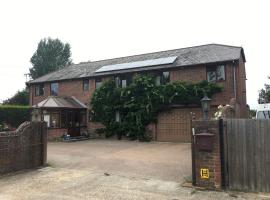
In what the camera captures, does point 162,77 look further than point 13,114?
No

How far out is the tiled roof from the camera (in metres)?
19.5

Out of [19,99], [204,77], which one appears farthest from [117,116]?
[19,99]

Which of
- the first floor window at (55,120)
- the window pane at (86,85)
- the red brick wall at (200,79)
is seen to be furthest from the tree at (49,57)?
the first floor window at (55,120)

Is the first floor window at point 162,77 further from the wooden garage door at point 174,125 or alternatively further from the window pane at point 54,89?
the window pane at point 54,89

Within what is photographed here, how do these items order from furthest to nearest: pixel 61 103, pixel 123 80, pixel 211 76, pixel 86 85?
pixel 86 85 < pixel 123 80 < pixel 61 103 < pixel 211 76

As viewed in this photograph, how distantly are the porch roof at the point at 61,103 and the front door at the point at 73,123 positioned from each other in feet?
2.11

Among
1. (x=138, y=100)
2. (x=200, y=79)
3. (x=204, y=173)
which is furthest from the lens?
(x=138, y=100)

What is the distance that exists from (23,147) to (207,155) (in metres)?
6.46

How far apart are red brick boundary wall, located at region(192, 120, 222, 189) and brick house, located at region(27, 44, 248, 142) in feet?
33.7

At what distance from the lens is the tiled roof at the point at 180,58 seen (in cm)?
1950

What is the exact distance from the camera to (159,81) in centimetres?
2108

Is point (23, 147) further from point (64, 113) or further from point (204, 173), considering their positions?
point (64, 113)

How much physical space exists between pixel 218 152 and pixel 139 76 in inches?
551

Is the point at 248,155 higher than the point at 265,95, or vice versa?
the point at 265,95
